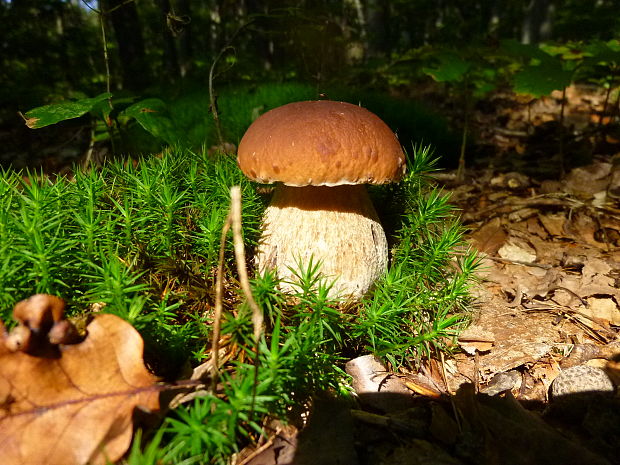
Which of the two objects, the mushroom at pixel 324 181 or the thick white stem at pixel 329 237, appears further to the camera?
the thick white stem at pixel 329 237

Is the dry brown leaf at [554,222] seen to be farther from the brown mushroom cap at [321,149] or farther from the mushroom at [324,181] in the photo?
the brown mushroom cap at [321,149]

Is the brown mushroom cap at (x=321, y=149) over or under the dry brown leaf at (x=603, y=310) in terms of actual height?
over

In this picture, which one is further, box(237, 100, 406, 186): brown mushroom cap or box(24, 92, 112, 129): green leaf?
box(24, 92, 112, 129): green leaf

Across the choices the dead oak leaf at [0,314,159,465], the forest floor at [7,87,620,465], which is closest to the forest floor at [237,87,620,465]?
the forest floor at [7,87,620,465]

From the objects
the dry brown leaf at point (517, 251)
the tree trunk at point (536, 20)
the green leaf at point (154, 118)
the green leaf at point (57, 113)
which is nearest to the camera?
the green leaf at point (57, 113)

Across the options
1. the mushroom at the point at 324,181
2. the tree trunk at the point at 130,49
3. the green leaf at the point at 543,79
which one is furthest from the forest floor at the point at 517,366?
the tree trunk at the point at 130,49

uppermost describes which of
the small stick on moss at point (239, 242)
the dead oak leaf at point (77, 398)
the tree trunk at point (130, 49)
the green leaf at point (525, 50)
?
the tree trunk at point (130, 49)

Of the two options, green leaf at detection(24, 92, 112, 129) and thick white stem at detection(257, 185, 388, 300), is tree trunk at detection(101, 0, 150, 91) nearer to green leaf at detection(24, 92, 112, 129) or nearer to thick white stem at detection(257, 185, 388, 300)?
green leaf at detection(24, 92, 112, 129)
